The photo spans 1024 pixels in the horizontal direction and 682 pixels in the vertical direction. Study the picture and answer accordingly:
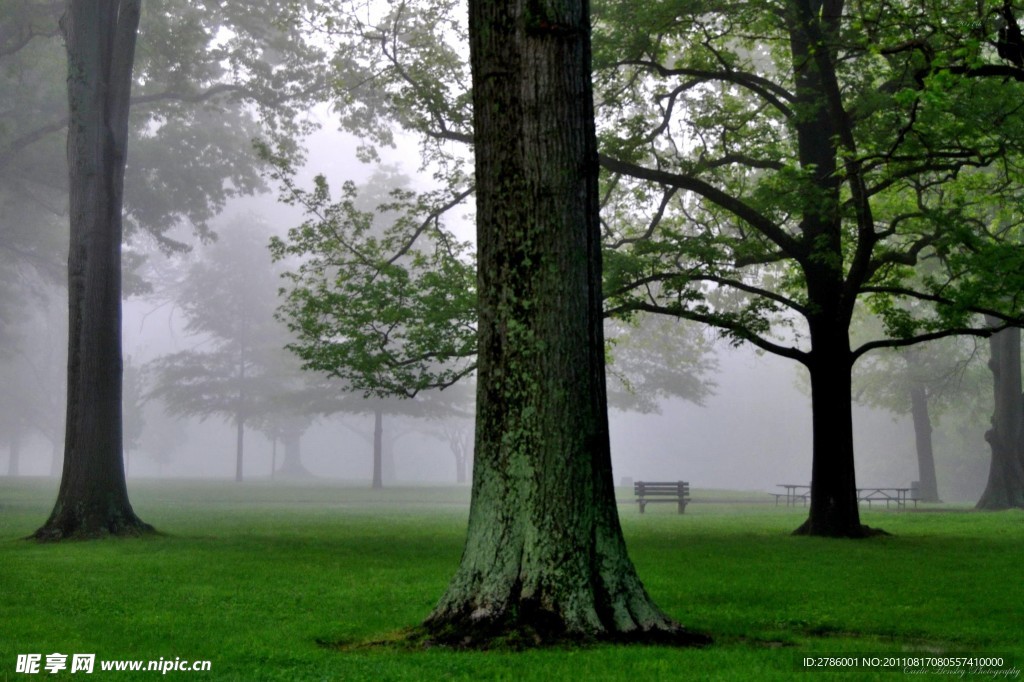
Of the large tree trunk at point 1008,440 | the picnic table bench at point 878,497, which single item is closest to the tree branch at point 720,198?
the picnic table bench at point 878,497

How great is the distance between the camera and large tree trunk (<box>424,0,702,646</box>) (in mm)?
7172

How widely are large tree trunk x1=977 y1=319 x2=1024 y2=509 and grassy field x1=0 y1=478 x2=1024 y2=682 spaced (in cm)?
1124

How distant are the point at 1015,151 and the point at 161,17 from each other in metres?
22.0

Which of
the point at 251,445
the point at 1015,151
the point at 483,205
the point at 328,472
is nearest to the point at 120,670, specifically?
the point at 483,205

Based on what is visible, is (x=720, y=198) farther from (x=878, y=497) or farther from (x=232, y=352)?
(x=232, y=352)

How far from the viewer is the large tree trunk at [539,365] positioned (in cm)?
717

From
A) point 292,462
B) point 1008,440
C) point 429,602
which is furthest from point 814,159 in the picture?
point 292,462

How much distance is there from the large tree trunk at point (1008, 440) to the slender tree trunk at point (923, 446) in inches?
365

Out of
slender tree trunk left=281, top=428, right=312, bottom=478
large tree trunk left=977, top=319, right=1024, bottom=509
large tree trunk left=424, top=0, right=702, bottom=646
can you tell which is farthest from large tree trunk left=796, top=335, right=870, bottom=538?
slender tree trunk left=281, top=428, right=312, bottom=478

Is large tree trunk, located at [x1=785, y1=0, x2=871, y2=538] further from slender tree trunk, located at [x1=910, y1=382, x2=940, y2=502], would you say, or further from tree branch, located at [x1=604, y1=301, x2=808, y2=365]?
slender tree trunk, located at [x1=910, y1=382, x2=940, y2=502]

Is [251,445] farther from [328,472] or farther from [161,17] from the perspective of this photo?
[161,17]

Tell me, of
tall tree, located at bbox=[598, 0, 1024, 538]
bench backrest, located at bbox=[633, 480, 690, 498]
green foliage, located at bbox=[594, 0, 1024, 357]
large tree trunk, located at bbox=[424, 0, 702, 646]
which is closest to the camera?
large tree trunk, located at bbox=[424, 0, 702, 646]

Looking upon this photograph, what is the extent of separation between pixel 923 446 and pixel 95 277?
31724 mm

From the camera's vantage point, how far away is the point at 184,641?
7.50 m
